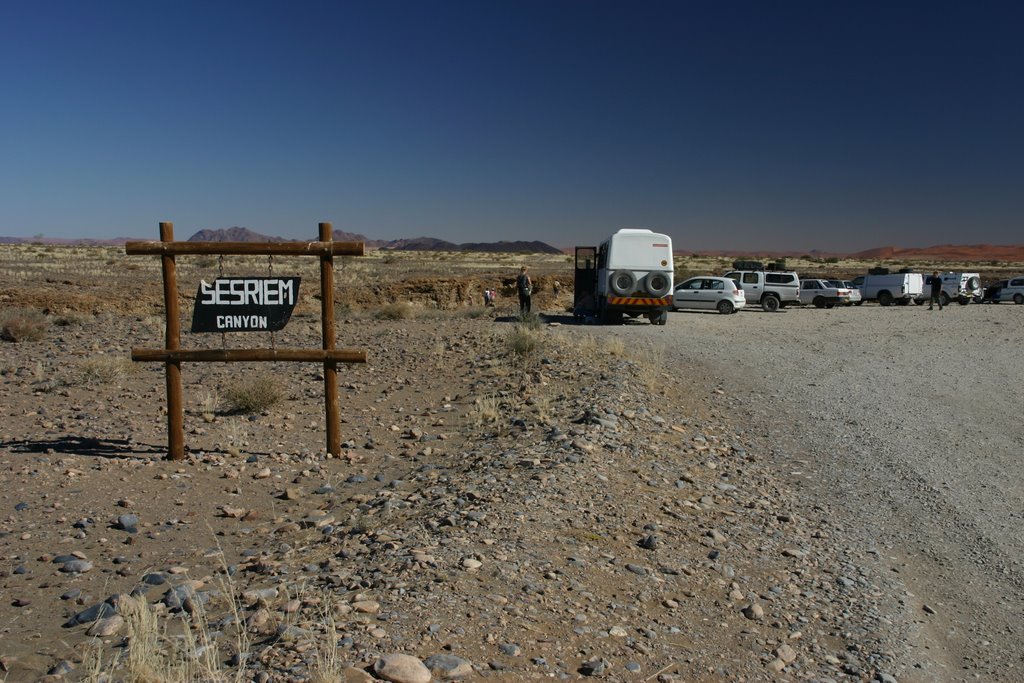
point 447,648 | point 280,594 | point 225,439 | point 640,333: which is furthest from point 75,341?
point 447,648

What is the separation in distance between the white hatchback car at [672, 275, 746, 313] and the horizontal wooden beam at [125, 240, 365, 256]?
941 inches

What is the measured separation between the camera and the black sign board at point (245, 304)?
785 centimetres

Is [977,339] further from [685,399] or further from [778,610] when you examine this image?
[778,610]

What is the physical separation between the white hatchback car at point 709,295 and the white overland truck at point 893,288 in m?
12.7

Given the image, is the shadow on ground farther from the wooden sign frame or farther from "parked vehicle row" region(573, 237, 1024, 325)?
"parked vehicle row" region(573, 237, 1024, 325)

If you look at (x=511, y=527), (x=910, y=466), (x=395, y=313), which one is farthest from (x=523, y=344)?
(x=395, y=313)

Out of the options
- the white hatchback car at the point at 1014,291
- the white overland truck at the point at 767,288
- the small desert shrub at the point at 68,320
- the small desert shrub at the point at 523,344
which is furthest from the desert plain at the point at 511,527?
the white hatchback car at the point at 1014,291

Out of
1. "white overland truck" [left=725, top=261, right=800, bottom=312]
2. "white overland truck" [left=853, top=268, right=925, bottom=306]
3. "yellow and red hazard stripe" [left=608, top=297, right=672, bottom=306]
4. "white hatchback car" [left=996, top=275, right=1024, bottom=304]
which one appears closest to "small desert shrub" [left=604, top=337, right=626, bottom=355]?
"yellow and red hazard stripe" [left=608, top=297, right=672, bottom=306]

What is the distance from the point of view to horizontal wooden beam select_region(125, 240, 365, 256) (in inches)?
301

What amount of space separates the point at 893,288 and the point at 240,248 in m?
37.7

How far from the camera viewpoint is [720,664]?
4078mm

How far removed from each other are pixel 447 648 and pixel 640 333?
1687cm

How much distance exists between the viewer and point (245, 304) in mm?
7910

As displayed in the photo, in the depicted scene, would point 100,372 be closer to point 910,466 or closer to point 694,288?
point 910,466
